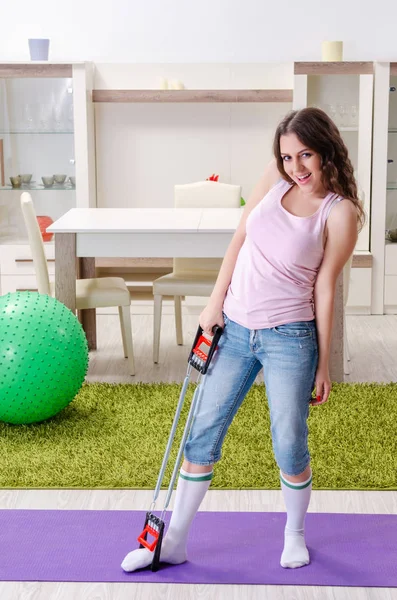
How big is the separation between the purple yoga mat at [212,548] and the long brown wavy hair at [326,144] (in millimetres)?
944

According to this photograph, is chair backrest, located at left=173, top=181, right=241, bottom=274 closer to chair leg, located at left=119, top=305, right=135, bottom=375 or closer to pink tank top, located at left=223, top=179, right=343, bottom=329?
chair leg, located at left=119, top=305, right=135, bottom=375

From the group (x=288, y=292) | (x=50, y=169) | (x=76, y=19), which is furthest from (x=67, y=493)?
(x=76, y=19)

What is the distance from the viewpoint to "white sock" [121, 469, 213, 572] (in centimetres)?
232

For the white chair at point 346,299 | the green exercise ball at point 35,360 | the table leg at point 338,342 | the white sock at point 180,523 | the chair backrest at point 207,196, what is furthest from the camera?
the chair backrest at point 207,196

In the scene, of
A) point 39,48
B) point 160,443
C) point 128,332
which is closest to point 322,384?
point 160,443

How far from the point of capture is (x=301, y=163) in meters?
2.13

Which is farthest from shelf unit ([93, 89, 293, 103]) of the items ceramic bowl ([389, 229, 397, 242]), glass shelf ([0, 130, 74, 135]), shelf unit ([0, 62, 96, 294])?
ceramic bowl ([389, 229, 397, 242])

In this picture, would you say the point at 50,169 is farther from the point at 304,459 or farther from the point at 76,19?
the point at 304,459

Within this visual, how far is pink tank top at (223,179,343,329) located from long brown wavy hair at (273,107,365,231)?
Result: 0.12 feet

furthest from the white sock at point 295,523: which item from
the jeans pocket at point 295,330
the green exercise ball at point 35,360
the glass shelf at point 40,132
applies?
the glass shelf at point 40,132

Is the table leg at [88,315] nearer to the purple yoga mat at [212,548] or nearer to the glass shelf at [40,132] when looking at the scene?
the glass shelf at [40,132]

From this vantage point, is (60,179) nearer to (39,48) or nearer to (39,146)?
(39,146)

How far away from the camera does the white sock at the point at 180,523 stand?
232 cm

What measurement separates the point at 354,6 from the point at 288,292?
4.07 m
